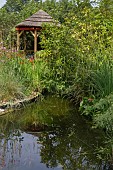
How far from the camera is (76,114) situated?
6.55 m

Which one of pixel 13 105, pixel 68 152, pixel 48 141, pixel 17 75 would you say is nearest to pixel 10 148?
pixel 48 141

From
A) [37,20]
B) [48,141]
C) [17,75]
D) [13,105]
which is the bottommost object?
[48,141]

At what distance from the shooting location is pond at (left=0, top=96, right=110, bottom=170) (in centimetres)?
402

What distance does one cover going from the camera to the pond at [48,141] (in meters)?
4.02

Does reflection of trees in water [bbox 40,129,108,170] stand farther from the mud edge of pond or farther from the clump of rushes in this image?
the clump of rushes

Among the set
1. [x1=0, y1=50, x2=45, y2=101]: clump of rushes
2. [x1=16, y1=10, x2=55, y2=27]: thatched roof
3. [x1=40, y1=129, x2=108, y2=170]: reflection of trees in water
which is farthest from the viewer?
[x1=16, y1=10, x2=55, y2=27]: thatched roof

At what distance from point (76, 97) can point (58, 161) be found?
131 inches

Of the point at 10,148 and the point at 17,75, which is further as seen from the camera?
the point at 17,75

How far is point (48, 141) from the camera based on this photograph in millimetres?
4891

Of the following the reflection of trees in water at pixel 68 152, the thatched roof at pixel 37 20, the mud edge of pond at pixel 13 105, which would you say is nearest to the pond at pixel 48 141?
the reflection of trees in water at pixel 68 152

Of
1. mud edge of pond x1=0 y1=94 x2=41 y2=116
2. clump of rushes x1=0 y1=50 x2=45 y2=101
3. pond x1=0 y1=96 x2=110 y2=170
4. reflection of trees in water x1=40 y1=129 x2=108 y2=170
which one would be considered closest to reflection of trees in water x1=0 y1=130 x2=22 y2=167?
pond x1=0 y1=96 x2=110 y2=170

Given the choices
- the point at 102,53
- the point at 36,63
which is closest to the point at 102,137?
the point at 102,53

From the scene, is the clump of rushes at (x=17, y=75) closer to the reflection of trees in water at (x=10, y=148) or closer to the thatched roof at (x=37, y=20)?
the reflection of trees in water at (x=10, y=148)

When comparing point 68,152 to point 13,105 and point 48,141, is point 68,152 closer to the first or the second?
point 48,141
